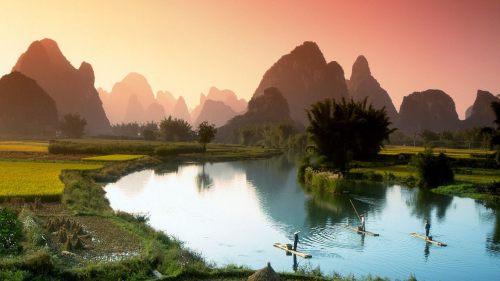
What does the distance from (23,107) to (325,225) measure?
16313 centimetres

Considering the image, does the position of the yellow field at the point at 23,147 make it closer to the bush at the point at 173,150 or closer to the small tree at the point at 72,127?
the bush at the point at 173,150

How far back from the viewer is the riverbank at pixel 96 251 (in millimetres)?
14062

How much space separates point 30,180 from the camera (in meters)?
34.3

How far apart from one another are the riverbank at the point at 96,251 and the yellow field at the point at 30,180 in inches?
76.2

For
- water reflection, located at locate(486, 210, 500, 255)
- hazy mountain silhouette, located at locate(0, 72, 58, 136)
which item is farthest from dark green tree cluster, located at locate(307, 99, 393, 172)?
hazy mountain silhouette, located at locate(0, 72, 58, 136)

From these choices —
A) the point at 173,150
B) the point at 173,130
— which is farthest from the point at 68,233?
the point at 173,130

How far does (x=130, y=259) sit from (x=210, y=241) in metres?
6.92

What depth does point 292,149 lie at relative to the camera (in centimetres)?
12038

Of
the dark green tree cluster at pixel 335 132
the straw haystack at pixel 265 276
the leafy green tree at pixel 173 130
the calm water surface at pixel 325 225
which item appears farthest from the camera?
the leafy green tree at pixel 173 130

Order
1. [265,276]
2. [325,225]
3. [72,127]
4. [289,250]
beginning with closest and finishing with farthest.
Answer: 1. [265,276]
2. [289,250]
3. [325,225]
4. [72,127]

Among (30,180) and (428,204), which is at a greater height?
(30,180)

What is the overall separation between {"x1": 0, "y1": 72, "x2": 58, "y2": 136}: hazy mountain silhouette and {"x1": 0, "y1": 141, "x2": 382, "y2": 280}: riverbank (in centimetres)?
13814

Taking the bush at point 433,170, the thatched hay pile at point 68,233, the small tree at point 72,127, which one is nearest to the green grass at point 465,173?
the bush at point 433,170

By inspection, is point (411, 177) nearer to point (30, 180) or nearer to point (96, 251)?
point (30, 180)
